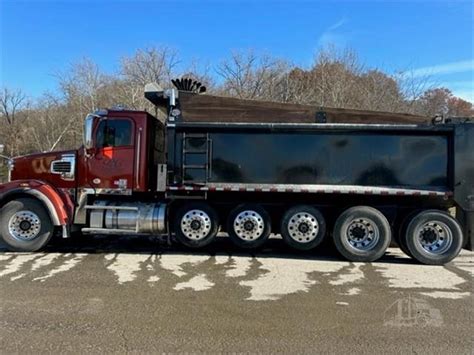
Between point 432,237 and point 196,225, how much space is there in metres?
4.26

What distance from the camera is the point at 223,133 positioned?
8266mm

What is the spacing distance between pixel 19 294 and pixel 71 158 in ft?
11.9

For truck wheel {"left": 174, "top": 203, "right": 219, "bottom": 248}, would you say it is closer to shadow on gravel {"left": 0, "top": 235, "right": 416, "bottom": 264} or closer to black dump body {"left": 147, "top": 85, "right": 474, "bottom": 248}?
shadow on gravel {"left": 0, "top": 235, "right": 416, "bottom": 264}

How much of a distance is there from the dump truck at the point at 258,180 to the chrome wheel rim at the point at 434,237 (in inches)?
0.7

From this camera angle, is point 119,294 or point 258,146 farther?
point 258,146

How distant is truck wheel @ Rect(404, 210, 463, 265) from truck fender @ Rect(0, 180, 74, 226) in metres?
6.27

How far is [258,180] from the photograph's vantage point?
821cm

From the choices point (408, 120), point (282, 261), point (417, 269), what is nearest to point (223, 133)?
point (282, 261)

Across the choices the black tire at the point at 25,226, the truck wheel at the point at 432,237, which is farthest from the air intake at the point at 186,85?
the truck wheel at the point at 432,237

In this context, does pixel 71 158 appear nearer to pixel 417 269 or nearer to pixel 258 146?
pixel 258 146

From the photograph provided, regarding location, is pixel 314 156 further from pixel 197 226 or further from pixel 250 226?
pixel 197 226

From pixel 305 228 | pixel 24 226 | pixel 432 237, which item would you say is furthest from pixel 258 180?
pixel 24 226

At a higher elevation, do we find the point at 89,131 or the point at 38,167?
the point at 89,131

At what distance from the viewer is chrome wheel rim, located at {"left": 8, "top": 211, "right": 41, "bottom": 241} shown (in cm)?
829
